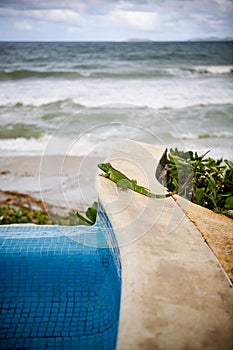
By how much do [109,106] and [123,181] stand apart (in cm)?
811

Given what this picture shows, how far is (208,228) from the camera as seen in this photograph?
210 centimetres

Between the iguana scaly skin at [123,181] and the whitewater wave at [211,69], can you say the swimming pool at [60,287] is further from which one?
the whitewater wave at [211,69]

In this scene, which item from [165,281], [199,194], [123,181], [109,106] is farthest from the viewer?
[109,106]

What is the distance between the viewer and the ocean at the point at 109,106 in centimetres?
708

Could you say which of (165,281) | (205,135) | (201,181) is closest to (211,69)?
(205,135)

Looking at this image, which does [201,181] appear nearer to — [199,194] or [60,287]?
[199,194]

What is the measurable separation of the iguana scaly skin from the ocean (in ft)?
1.39

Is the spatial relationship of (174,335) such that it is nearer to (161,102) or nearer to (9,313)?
(9,313)

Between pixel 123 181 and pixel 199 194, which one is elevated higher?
pixel 123 181

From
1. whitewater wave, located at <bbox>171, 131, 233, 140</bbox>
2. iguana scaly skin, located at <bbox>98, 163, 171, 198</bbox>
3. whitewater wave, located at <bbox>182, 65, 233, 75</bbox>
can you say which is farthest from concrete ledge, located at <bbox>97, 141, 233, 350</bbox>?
whitewater wave, located at <bbox>182, 65, 233, 75</bbox>

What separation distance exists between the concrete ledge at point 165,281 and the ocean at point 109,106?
0.77m

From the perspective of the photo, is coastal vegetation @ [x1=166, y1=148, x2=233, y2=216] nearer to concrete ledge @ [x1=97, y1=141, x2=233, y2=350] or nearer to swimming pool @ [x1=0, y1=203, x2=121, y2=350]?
concrete ledge @ [x1=97, y1=141, x2=233, y2=350]

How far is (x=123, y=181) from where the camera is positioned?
8.10 feet

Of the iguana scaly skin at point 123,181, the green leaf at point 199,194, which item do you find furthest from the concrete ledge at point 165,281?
the green leaf at point 199,194
